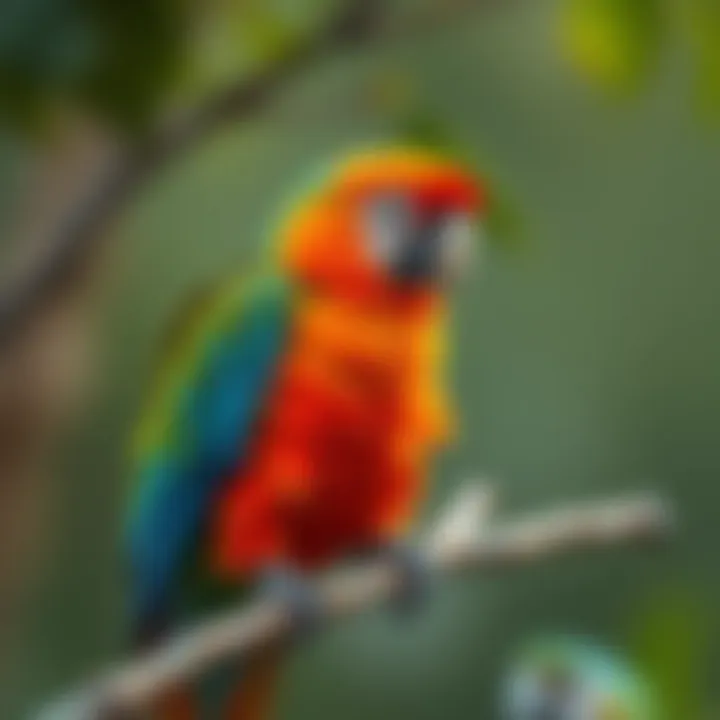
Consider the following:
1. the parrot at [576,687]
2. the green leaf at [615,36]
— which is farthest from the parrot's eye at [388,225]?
the parrot at [576,687]

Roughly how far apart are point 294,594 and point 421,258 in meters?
0.17

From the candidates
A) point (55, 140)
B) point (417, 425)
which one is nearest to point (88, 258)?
point (55, 140)

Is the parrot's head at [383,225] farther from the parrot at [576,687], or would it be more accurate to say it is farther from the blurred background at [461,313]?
the parrot at [576,687]

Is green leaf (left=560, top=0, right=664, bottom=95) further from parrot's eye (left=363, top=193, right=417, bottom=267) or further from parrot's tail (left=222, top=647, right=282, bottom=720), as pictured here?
parrot's tail (left=222, top=647, right=282, bottom=720)

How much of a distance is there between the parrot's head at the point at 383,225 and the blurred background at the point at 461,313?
36 millimetres

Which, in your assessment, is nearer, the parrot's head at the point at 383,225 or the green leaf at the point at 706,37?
the green leaf at the point at 706,37

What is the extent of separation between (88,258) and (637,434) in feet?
1.02

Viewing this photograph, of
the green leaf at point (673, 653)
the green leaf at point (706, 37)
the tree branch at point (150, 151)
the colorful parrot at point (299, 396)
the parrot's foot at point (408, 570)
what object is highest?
the tree branch at point (150, 151)

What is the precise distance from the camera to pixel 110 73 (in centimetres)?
68

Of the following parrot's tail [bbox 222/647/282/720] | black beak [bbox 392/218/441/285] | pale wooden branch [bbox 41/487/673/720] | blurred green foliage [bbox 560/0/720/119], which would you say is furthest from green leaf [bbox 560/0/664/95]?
parrot's tail [bbox 222/647/282/720]

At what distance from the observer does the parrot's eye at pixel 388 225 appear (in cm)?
85

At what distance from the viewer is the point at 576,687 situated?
0.87 meters

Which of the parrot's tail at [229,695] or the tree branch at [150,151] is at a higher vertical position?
the tree branch at [150,151]

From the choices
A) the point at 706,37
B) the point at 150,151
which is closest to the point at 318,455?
the point at 150,151
